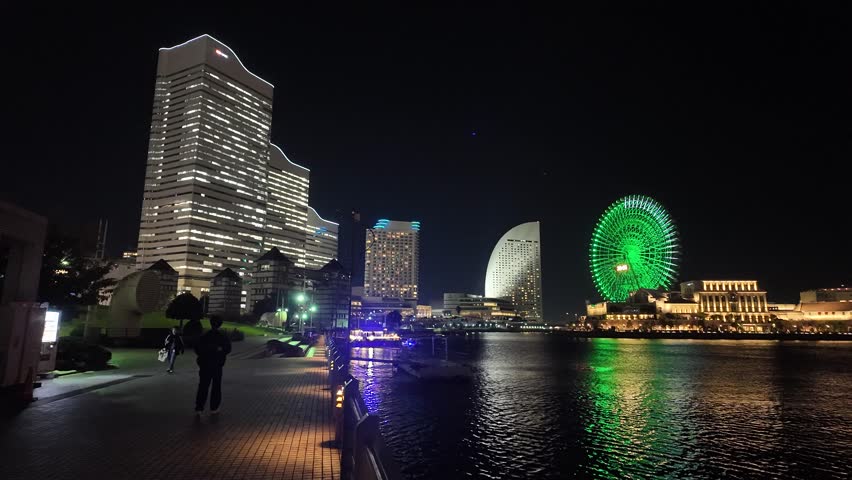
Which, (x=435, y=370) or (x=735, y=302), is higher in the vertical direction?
(x=735, y=302)

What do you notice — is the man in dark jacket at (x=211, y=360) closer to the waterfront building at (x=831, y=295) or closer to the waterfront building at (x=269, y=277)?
the waterfront building at (x=269, y=277)

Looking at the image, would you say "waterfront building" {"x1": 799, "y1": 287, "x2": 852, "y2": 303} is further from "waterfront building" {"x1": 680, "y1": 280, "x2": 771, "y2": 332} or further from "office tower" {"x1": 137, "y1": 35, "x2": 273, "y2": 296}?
"office tower" {"x1": 137, "y1": 35, "x2": 273, "y2": 296}

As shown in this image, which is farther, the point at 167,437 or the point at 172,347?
the point at 172,347

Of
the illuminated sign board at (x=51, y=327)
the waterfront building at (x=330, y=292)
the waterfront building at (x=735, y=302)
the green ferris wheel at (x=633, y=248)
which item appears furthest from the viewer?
the waterfront building at (x=735, y=302)

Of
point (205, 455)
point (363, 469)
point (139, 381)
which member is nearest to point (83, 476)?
point (205, 455)

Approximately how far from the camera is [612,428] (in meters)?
19.3

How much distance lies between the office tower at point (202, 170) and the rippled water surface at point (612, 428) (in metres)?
154

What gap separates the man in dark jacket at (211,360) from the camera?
11672 mm

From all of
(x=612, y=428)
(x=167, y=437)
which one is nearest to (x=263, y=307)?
(x=612, y=428)

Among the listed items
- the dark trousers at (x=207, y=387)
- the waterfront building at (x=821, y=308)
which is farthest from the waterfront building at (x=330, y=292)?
the waterfront building at (x=821, y=308)

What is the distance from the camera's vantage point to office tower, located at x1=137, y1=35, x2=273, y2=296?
16775 centimetres

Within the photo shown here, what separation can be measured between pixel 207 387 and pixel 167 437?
85.6 inches

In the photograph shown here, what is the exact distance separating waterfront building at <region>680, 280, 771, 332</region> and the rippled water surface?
14510 cm

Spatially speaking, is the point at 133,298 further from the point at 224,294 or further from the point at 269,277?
the point at 269,277
